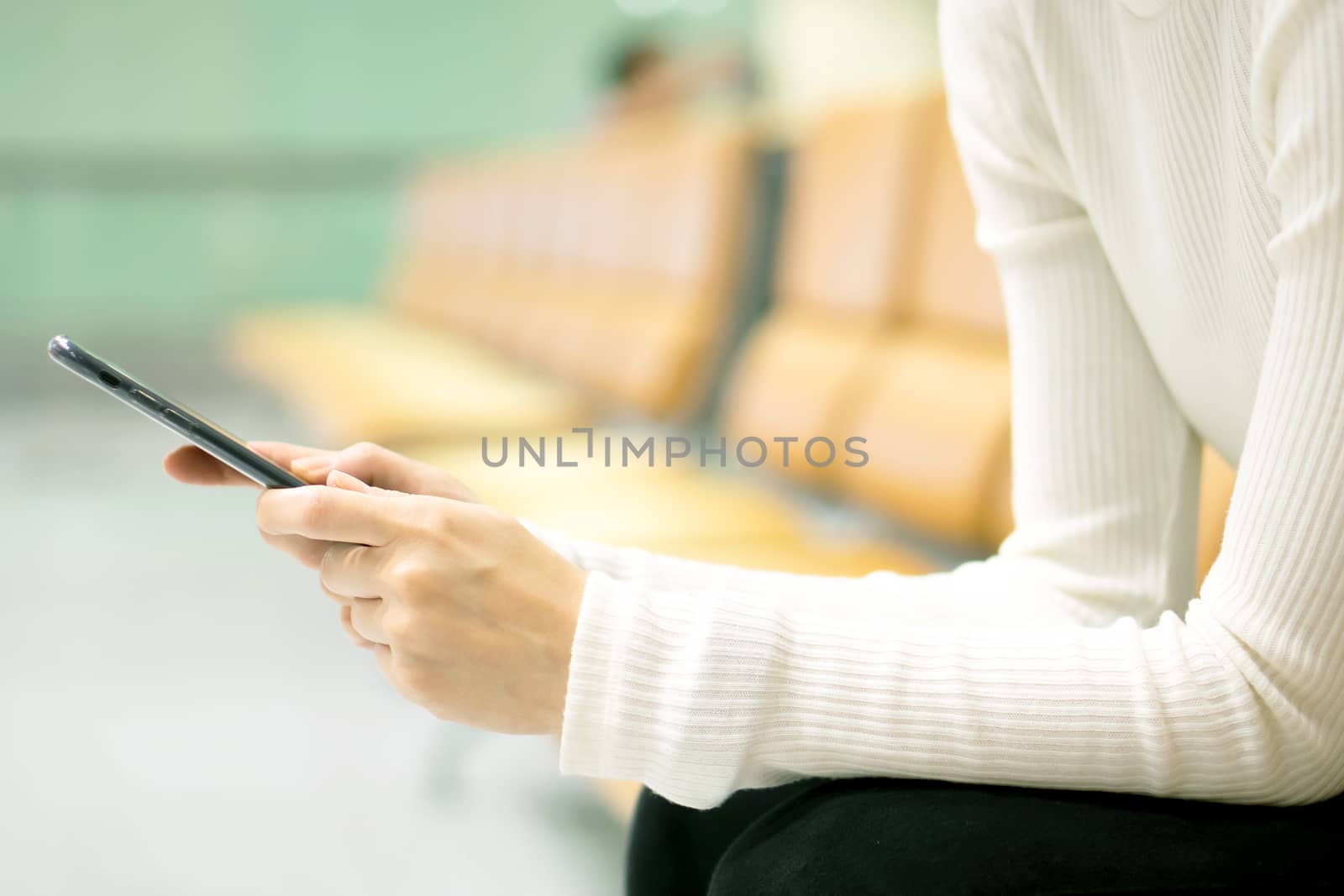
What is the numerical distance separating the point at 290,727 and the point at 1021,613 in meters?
1.52

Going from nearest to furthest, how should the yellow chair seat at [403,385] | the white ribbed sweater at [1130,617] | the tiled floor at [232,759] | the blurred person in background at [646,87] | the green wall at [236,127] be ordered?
the white ribbed sweater at [1130,617]
the tiled floor at [232,759]
the yellow chair seat at [403,385]
the blurred person in background at [646,87]
the green wall at [236,127]

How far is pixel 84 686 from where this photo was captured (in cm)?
214

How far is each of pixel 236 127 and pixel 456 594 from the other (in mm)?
6297

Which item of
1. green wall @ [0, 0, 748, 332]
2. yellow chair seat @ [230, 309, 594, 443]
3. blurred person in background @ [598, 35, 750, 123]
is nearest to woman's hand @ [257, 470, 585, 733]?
yellow chair seat @ [230, 309, 594, 443]

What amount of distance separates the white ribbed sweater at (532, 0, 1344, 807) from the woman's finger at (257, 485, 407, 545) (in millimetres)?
96

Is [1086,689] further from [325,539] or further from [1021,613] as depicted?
[325,539]

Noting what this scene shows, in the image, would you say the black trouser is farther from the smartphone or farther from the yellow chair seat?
the yellow chair seat

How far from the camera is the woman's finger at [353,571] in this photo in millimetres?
558

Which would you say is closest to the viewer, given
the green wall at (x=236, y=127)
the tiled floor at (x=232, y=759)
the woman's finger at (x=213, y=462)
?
the woman's finger at (x=213, y=462)

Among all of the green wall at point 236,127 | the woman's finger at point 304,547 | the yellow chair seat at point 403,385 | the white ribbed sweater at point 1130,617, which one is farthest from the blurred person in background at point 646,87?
the woman's finger at point 304,547

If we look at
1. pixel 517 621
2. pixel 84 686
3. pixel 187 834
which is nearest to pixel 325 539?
pixel 517 621

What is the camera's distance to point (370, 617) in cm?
58

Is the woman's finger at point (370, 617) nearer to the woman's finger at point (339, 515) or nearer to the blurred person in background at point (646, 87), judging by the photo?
the woman's finger at point (339, 515)

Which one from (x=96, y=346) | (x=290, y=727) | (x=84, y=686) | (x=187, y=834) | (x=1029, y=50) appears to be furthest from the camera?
(x=96, y=346)
